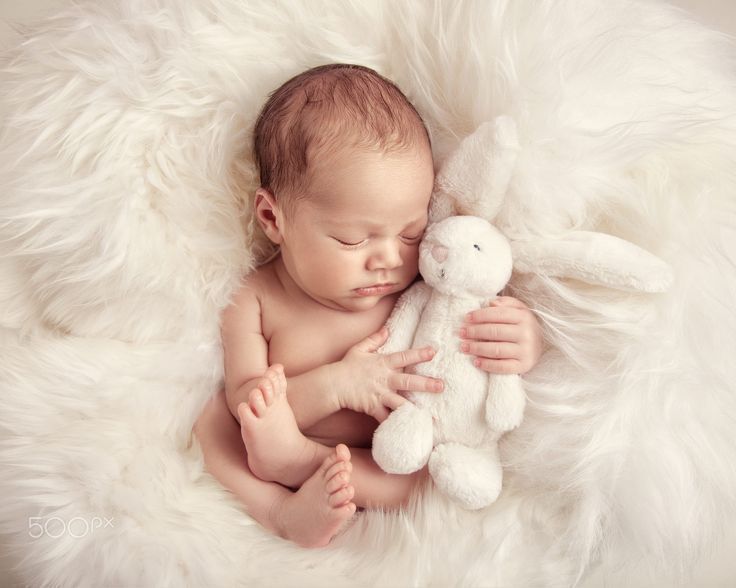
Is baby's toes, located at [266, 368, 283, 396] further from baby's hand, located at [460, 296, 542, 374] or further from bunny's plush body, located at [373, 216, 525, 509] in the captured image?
baby's hand, located at [460, 296, 542, 374]

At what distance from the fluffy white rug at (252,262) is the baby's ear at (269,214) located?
2.5 inches

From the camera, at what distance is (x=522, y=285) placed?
47.3 inches

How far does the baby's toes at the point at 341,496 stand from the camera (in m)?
1.09

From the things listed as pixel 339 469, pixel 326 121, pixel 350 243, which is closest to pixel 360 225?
pixel 350 243

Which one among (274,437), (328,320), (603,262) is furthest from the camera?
(328,320)

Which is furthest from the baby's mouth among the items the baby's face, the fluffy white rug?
the fluffy white rug

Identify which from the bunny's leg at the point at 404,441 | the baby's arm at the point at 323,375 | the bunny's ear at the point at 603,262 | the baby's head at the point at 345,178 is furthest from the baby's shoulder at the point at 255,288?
the bunny's ear at the point at 603,262

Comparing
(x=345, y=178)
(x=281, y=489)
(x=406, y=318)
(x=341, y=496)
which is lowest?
(x=281, y=489)

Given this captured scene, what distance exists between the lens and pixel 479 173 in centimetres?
113

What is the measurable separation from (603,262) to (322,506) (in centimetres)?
53

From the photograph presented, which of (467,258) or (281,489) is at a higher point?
(467,258)

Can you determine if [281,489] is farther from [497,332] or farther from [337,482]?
[497,332]

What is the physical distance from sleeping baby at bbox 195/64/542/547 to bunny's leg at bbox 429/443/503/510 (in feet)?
0.28

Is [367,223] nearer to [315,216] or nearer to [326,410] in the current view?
[315,216]
